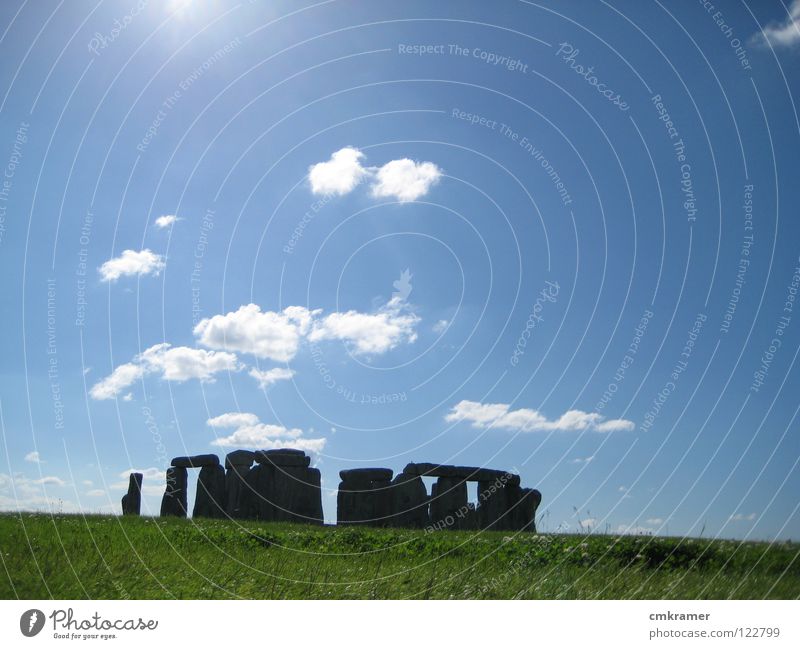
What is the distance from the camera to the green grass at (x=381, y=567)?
8258 mm

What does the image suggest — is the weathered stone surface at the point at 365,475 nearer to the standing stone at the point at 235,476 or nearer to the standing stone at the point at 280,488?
the standing stone at the point at 280,488

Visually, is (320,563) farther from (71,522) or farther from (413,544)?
(71,522)

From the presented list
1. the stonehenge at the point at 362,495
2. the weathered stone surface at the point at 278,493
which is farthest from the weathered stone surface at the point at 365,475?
the weathered stone surface at the point at 278,493

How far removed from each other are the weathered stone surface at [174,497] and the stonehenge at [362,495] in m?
1.01

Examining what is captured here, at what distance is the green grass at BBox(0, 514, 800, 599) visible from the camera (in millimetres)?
8258

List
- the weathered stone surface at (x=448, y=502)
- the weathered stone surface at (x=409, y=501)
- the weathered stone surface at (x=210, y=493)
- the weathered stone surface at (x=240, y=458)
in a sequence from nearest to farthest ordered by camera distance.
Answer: the weathered stone surface at (x=409, y=501)
the weathered stone surface at (x=448, y=502)
the weathered stone surface at (x=210, y=493)
the weathered stone surface at (x=240, y=458)

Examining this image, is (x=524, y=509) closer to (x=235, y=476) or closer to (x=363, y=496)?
(x=363, y=496)

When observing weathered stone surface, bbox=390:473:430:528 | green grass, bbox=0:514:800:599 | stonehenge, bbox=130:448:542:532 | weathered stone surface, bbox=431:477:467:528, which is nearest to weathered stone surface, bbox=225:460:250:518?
stonehenge, bbox=130:448:542:532

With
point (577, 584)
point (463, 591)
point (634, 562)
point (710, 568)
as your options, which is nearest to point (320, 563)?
point (463, 591)

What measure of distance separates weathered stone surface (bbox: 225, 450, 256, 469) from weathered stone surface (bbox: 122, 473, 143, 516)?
122 inches

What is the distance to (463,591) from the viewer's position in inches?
346

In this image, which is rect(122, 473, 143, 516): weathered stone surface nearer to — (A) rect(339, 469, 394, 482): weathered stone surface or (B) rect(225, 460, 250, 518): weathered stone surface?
(B) rect(225, 460, 250, 518): weathered stone surface

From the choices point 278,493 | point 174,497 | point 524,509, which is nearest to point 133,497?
point 174,497

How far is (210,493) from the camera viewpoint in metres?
27.7
